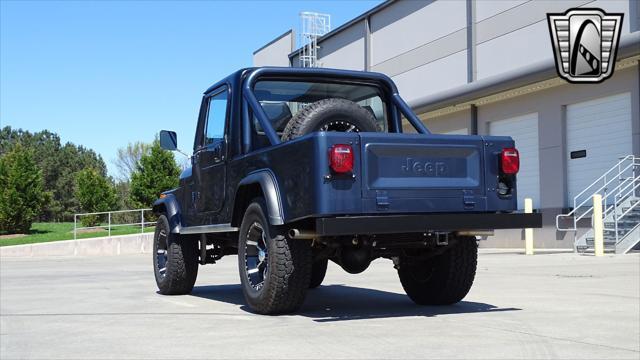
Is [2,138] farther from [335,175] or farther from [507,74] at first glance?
[335,175]

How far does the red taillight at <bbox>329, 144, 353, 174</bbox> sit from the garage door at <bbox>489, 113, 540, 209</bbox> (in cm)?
2266

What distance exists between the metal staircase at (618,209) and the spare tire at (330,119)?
1474 cm

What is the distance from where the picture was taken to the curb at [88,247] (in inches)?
1332

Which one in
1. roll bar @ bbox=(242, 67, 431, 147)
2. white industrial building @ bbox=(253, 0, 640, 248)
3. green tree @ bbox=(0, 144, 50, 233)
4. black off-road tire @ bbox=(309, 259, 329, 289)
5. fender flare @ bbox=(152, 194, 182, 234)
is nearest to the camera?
roll bar @ bbox=(242, 67, 431, 147)

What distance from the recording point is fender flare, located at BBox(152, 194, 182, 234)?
8.93m

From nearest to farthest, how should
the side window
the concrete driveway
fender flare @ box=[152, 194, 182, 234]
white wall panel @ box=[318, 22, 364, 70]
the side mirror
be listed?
1. the concrete driveway
2. the side window
3. fender flare @ box=[152, 194, 182, 234]
4. the side mirror
5. white wall panel @ box=[318, 22, 364, 70]

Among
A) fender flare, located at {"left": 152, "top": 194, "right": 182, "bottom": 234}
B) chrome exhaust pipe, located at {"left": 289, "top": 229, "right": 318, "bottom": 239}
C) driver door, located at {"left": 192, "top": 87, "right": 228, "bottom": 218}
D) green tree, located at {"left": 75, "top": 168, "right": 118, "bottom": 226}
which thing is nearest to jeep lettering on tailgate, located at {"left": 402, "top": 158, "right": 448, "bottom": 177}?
chrome exhaust pipe, located at {"left": 289, "top": 229, "right": 318, "bottom": 239}

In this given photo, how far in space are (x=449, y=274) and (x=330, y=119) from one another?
6.22ft

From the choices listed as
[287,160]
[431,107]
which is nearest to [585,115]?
[431,107]

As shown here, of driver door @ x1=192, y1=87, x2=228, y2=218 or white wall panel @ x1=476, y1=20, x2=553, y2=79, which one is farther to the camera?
white wall panel @ x1=476, y1=20, x2=553, y2=79

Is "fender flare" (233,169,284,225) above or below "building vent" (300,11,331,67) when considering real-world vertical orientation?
below

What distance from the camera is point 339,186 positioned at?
5.98 metres

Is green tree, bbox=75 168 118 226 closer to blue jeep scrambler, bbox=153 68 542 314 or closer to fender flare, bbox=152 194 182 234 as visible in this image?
fender flare, bbox=152 194 182 234

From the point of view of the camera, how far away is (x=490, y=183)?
21.7 feet
